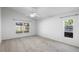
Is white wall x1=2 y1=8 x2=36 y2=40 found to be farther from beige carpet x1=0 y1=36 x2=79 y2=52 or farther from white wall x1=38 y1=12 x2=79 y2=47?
white wall x1=38 y1=12 x2=79 y2=47

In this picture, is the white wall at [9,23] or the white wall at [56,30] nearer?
the white wall at [56,30]

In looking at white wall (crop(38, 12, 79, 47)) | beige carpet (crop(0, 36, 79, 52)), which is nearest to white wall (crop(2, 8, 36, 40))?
beige carpet (crop(0, 36, 79, 52))

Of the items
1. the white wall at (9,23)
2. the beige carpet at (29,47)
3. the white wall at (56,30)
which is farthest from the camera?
the white wall at (9,23)

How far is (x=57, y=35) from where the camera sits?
13.4ft

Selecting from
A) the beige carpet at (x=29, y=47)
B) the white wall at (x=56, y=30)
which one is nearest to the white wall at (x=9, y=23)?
the beige carpet at (x=29, y=47)

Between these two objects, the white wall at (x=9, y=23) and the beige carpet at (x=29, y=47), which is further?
the white wall at (x=9, y=23)

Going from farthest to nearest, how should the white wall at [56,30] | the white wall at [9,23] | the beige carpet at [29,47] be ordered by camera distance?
the white wall at [9,23] < the white wall at [56,30] < the beige carpet at [29,47]

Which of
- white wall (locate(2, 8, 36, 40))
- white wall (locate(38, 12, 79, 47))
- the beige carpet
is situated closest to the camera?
the beige carpet

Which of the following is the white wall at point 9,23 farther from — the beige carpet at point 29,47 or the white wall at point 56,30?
the white wall at point 56,30

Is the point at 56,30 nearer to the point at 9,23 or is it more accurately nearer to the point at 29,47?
the point at 29,47

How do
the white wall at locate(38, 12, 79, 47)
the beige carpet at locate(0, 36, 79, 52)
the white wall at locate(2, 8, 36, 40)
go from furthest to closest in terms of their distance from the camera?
the white wall at locate(2, 8, 36, 40), the white wall at locate(38, 12, 79, 47), the beige carpet at locate(0, 36, 79, 52)

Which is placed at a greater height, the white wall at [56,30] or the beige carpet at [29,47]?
the white wall at [56,30]
